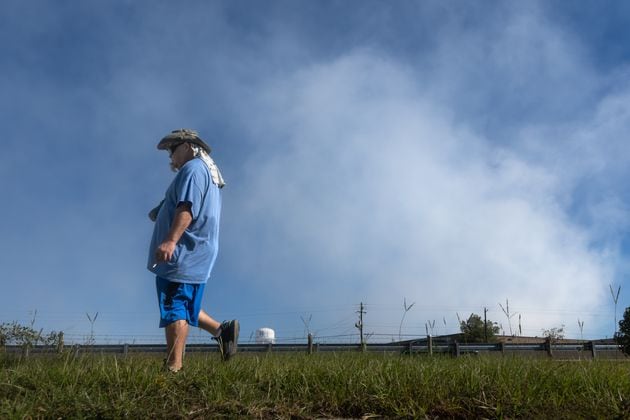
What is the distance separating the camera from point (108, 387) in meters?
2.84

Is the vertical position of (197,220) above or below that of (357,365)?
above

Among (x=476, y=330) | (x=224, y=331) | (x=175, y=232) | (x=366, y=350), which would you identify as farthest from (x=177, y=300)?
(x=476, y=330)

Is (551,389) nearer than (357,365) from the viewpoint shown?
Yes

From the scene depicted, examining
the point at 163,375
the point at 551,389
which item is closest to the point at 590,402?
the point at 551,389

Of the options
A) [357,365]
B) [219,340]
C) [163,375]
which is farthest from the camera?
[219,340]

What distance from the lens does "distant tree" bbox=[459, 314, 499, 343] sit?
42906mm

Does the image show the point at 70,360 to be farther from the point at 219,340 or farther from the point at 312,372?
the point at 312,372

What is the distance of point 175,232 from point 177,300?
1.59ft

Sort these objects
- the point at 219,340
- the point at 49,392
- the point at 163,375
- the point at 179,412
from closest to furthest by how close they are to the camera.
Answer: the point at 179,412 < the point at 49,392 < the point at 163,375 < the point at 219,340

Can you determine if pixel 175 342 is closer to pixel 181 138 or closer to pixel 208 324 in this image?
pixel 208 324

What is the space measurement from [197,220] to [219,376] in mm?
1255

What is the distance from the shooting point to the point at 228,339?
4.25 m

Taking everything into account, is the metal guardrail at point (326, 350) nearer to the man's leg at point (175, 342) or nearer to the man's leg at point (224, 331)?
the man's leg at point (224, 331)

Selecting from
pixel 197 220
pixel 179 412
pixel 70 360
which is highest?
pixel 197 220
